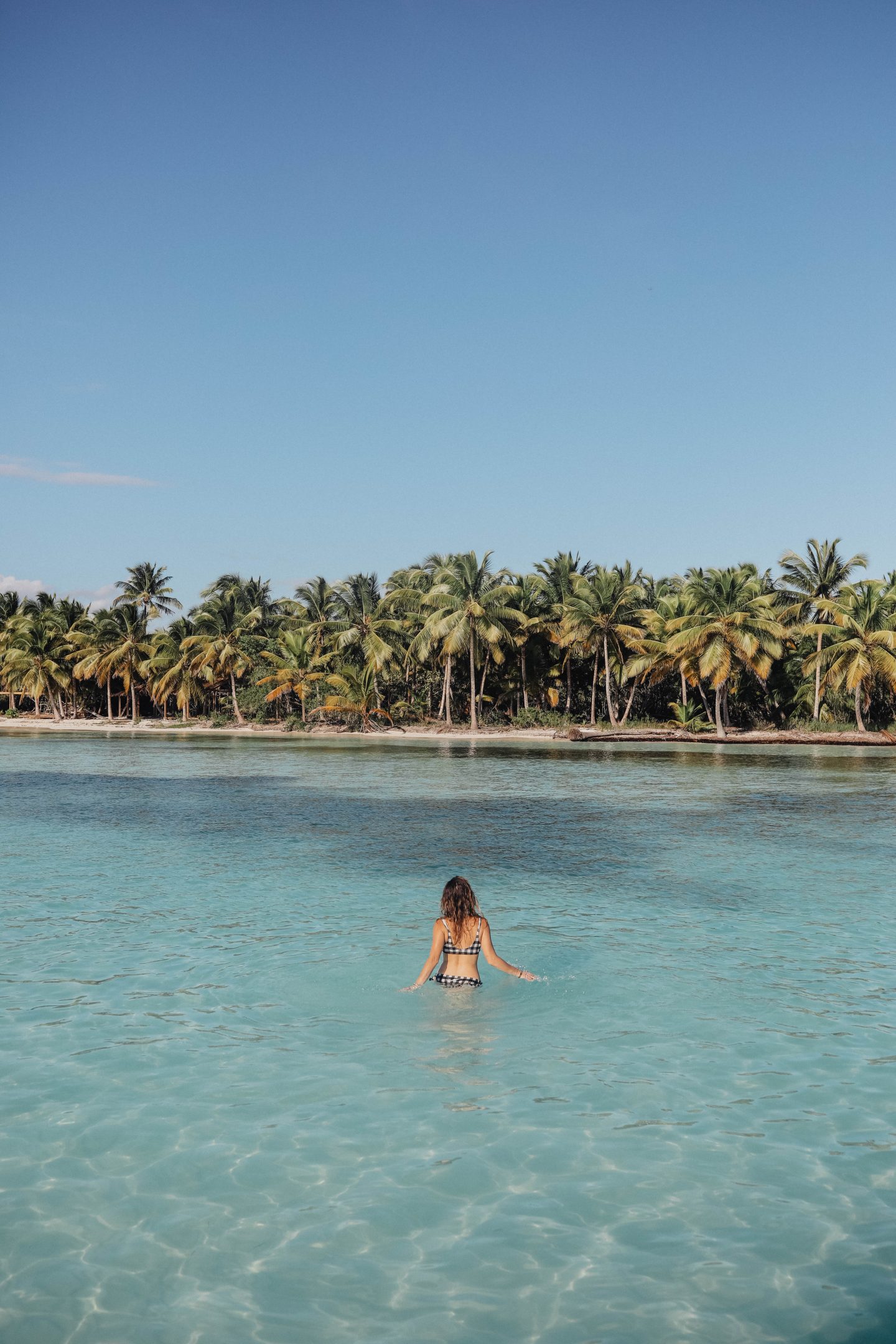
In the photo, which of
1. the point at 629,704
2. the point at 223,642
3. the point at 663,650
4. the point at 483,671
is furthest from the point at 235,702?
the point at 663,650

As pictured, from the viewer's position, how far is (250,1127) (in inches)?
245

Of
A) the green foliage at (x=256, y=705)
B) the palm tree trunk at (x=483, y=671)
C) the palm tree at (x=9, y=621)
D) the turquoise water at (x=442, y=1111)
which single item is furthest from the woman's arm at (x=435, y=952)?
the palm tree at (x=9, y=621)

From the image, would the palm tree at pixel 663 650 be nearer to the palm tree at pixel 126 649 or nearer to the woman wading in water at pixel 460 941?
the palm tree at pixel 126 649

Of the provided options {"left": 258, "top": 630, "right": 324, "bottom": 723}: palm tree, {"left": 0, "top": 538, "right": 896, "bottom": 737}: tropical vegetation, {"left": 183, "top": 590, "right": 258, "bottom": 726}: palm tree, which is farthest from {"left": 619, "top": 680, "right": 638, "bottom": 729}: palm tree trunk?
{"left": 183, "top": 590, "right": 258, "bottom": 726}: palm tree

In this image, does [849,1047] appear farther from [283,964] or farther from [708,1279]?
[283,964]

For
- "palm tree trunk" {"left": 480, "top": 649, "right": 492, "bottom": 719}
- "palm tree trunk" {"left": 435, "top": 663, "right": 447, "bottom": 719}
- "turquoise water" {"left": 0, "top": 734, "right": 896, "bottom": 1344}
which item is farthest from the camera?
"palm tree trunk" {"left": 435, "top": 663, "right": 447, "bottom": 719}

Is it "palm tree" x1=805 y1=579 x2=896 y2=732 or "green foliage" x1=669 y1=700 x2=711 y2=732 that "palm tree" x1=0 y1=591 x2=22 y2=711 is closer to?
"green foliage" x1=669 y1=700 x2=711 y2=732

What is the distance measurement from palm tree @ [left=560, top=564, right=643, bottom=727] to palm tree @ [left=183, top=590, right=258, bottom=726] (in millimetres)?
22025

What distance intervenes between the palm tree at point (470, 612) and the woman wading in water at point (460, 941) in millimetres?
41821

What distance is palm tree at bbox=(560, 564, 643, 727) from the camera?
5231 cm

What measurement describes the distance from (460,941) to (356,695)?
A: 47.8m

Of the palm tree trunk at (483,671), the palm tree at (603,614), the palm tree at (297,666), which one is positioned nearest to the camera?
the palm tree at (603,614)

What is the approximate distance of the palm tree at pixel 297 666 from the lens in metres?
57.7

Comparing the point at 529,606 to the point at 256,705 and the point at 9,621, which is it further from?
the point at 9,621
